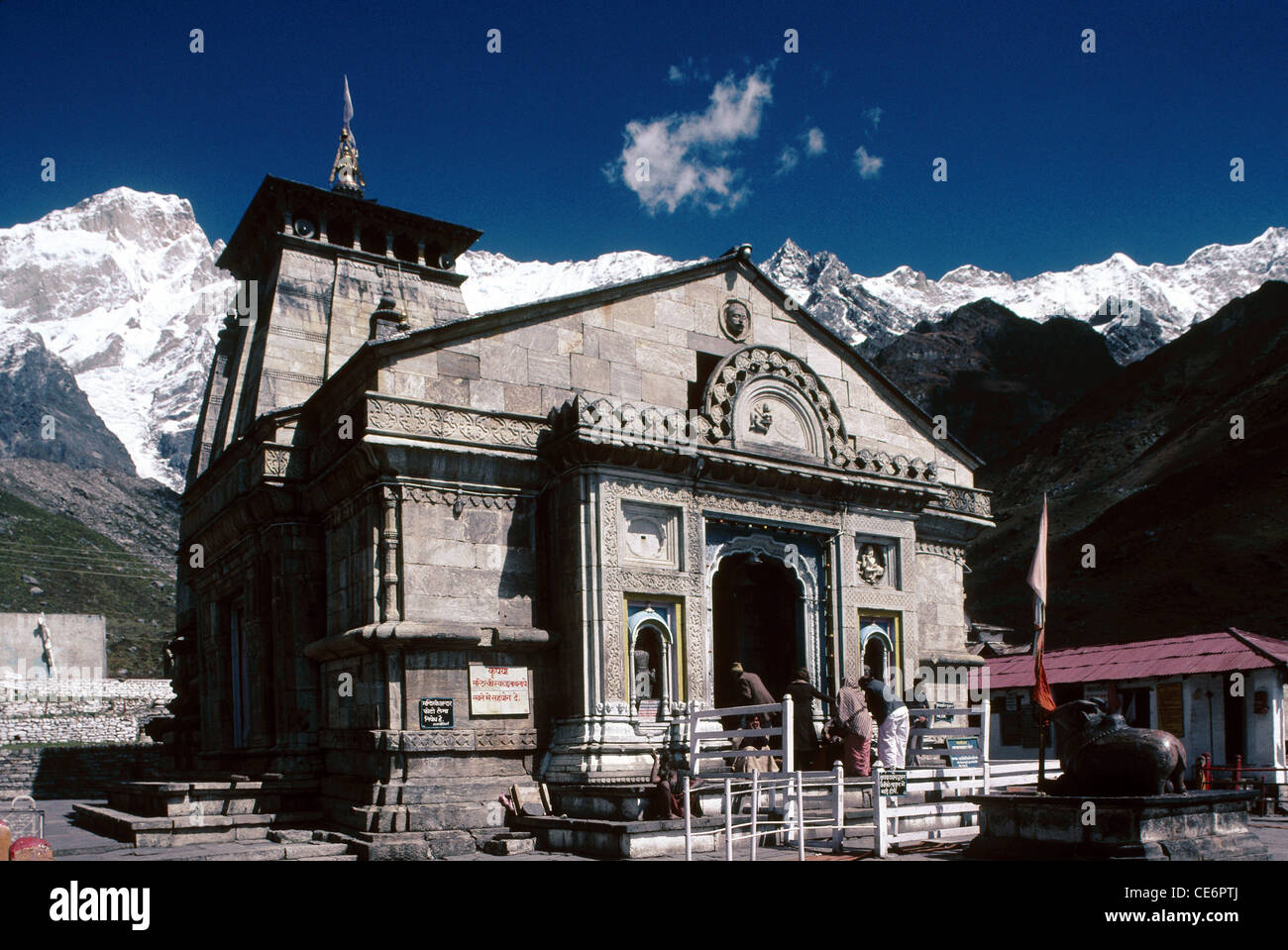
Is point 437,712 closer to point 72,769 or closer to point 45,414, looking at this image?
point 72,769

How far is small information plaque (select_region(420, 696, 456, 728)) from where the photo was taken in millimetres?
17312

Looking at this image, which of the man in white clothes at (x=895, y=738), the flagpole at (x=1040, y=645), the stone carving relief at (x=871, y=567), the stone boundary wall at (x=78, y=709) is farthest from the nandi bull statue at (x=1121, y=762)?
the stone boundary wall at (x=78, y=709)

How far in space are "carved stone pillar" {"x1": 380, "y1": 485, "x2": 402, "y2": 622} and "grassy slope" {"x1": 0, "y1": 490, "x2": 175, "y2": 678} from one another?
5943cm

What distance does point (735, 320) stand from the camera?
70.7ft

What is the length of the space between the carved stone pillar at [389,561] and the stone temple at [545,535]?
4 cm

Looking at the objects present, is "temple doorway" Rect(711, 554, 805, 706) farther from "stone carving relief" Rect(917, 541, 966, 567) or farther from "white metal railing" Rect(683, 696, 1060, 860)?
"white metal railing" Rect(683, 696, 1060, 860)

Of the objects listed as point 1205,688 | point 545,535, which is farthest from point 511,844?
point 1205,688

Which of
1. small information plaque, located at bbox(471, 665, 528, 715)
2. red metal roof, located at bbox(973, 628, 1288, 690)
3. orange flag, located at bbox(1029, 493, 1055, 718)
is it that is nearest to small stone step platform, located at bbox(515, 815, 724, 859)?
small information plaque, located at bbox(471, 665, 528, 715)

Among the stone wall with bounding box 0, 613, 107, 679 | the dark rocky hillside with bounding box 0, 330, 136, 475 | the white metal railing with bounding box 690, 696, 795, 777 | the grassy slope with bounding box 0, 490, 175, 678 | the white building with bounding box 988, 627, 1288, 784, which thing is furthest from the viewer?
the dark rocky hillside with bounding box 0, 330, 136, 475

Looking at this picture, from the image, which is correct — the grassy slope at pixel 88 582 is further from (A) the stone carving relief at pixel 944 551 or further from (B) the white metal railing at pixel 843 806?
(B) the white metal railing at pixel 843 806

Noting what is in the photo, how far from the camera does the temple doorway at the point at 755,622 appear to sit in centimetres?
2148
